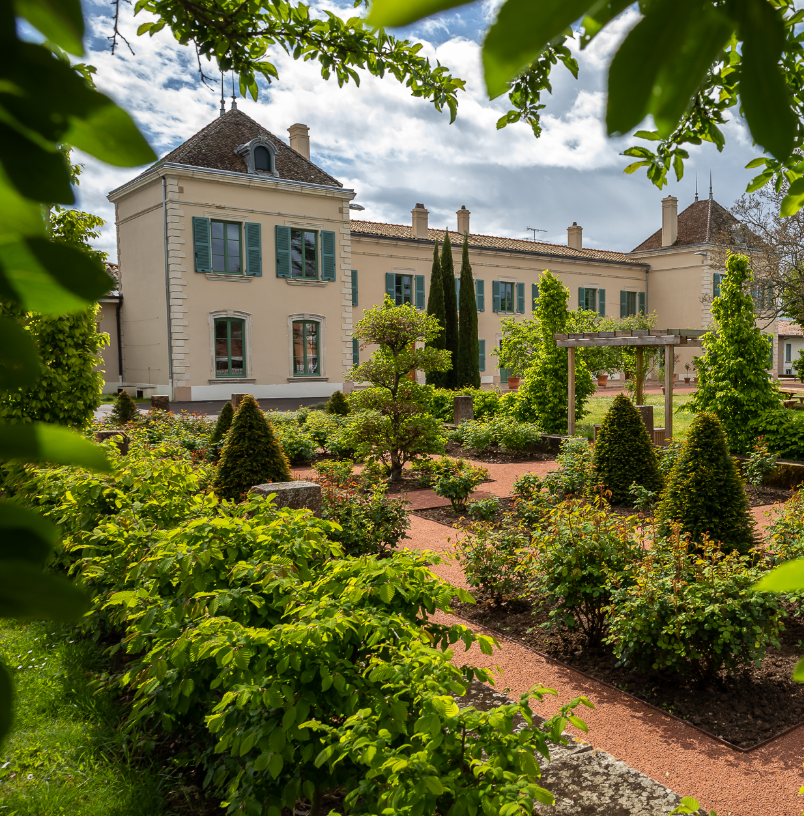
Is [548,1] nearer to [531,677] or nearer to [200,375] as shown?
[531,677]

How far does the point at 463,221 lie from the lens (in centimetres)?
2781

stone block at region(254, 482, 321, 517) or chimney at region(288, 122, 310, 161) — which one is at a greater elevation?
chimney at region(288, 122, 310, 161)

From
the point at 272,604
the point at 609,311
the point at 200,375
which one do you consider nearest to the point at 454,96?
the point at 272,604

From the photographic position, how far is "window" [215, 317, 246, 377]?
1944 cm

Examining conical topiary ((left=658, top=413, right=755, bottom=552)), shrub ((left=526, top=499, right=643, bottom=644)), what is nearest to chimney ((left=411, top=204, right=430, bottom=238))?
conical topiary ((left=658, top=413, right=755, bottom=552))

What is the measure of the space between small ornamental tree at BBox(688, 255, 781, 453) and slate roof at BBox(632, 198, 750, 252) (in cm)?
2136

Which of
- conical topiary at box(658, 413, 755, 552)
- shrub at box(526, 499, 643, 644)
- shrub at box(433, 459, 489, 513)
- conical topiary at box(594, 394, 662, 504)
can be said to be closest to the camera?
shrub at box(526, 499, 643, 644)

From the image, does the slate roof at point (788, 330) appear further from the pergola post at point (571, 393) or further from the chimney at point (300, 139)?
the pergola post at point (571, 393)

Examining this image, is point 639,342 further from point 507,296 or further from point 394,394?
point 507,296

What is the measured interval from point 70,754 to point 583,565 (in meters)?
3.05

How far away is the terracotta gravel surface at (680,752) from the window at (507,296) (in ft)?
79.7

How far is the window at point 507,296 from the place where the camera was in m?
27.4

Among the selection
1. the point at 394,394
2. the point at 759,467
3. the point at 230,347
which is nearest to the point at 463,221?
the point at 230,347

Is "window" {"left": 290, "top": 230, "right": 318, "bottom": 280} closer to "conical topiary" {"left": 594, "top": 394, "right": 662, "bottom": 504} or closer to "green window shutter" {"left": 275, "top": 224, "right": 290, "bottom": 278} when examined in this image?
"green window shutter" {"left": 275, "top": 224, "right": 290, "bottom": 278}
